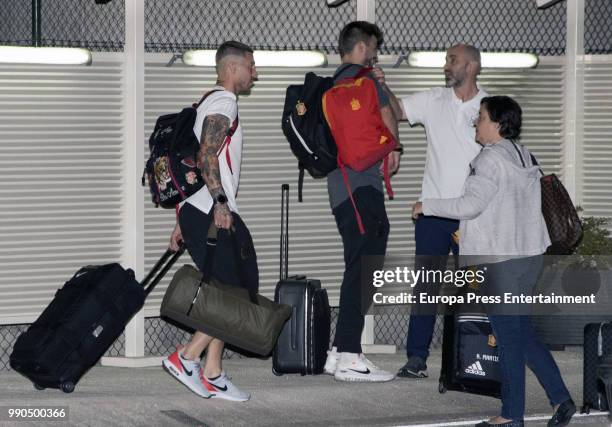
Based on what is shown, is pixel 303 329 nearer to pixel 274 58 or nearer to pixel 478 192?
pixel 478 192

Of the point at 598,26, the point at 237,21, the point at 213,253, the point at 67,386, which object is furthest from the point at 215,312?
the point at 598,26

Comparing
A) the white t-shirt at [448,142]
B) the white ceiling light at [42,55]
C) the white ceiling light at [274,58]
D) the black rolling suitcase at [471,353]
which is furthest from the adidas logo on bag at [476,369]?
the white ceiling light at [42,55]

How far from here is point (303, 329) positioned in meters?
6.58

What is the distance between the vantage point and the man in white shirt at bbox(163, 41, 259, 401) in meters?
5.81

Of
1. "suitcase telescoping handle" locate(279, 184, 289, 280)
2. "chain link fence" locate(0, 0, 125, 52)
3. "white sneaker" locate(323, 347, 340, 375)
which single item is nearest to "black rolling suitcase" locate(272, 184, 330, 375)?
"white sneaker" locate(323, 347, 340, 375)

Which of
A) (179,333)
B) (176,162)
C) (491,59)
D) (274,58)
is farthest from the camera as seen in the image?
(179,333)

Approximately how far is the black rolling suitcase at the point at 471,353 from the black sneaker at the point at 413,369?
0.58 metres

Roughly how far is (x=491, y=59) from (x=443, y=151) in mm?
1308

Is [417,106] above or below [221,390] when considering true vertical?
above

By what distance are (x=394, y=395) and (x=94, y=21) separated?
13.7 feet

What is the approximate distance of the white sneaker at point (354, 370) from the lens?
21.8 feet

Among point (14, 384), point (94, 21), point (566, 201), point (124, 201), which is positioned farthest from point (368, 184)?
point (94, 21)

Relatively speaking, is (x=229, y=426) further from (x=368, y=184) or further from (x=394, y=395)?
(x=368, y=184)

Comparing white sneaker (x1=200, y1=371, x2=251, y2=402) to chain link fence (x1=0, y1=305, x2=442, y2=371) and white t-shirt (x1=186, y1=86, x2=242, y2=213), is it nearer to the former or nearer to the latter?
white t-shirt (x1=186, y1=86, x2=242, y2=213)
